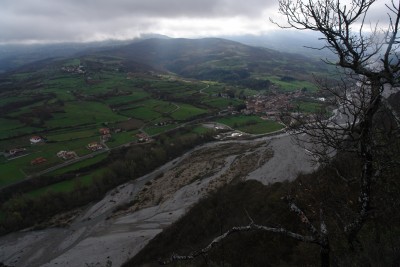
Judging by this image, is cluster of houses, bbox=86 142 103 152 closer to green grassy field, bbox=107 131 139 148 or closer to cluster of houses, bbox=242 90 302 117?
green grassy field, bbox=107 131 139 148

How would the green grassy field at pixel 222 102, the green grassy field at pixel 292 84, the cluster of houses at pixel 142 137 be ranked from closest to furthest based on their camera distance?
the cluster of houses at pixel 142 137 → the green grassy field at pixel 222 102 → the green grassy field at pixel 292 84

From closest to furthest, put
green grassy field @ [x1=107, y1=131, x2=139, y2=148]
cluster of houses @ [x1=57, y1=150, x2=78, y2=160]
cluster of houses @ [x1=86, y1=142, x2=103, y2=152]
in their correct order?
cluster of houses @ [x1=57, y1=150, x2=78, y2=160]
cluster of houses @ [x1=86, y1=142, x2=103, y2=152]
green grassy field @ [x1=107, y1=131, x2=139, y2=148]

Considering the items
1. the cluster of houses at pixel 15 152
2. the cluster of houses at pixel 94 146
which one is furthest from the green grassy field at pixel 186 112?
the cluster of houses at pixel 15 152

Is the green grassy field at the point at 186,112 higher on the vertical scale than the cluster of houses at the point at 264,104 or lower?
lower

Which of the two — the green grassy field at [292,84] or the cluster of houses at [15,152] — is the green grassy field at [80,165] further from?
the green grassy field at [292,84]

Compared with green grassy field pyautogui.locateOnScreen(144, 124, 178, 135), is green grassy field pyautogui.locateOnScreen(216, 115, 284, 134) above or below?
above

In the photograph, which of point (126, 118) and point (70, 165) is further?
point (126, 118)

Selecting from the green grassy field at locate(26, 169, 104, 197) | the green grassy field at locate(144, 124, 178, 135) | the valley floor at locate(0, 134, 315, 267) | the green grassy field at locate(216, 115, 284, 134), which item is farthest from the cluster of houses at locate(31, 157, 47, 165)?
the green grassy field at locate(216, 115, 284, 134)

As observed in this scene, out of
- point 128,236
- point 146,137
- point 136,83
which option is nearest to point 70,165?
point 146,137

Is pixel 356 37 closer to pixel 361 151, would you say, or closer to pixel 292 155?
pixel 361 151
